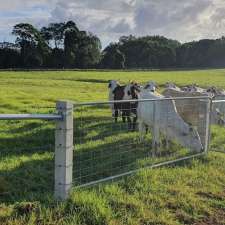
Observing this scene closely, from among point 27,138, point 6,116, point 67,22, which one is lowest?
point 27,138

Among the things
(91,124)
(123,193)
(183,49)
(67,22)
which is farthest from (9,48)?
(123,193)

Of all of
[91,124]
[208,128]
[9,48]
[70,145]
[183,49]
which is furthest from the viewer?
[183,49]

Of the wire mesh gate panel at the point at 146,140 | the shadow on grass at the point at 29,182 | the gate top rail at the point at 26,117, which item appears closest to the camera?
the gate top rail at the point at 26,117

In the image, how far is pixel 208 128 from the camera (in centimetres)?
1177

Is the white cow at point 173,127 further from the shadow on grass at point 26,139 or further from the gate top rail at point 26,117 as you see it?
the gate top rail at point 26,117

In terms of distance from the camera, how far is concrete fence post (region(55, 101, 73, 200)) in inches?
266

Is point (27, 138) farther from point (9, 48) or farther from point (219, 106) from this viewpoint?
point (9, 48)

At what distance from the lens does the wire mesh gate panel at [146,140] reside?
992cm

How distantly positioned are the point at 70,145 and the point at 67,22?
415 feet

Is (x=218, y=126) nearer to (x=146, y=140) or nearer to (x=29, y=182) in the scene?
(x=146, y=140)

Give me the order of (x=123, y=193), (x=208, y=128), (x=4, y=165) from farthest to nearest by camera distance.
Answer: (x=208, y=128) → (x=4, y=165) → (x=123, y=193)

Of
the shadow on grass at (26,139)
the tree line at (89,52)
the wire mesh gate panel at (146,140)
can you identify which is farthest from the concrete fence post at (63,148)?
the tree line at (89,52)

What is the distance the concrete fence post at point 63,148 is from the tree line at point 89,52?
98.1 m

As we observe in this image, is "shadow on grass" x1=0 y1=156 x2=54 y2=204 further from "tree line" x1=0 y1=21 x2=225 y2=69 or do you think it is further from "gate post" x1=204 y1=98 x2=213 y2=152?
"tree line" x1=0 y1=21 x2=225 y2=69
